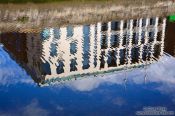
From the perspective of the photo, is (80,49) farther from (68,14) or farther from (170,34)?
(170,34)

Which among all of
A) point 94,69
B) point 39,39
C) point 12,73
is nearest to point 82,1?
point 39,39

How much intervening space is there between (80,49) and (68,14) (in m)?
11.4

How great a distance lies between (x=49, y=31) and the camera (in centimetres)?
4112

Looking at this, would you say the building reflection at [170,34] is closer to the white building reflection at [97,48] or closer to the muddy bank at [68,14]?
the white building reflection at [97,48]

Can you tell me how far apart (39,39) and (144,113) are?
19990mm

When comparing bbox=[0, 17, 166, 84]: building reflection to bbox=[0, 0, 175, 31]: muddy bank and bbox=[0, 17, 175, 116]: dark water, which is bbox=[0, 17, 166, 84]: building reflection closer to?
bbox=[0, 17, 175, 116]: dark water

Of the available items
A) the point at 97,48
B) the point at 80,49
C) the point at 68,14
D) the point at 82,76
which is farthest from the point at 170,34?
the point at 82,76

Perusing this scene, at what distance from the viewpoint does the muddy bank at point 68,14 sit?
140ft

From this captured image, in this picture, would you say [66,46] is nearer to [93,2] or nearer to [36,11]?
[36,11]

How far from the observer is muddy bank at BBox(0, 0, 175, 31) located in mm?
42719

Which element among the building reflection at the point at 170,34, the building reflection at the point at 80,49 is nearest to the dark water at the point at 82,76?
the building reflection at the point at 80,49

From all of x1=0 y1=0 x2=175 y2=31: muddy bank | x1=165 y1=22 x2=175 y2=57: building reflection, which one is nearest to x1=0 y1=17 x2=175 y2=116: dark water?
x1=0 y1=0 x2=175 y2=31: muddy bank

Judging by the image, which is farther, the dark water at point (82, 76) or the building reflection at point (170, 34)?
the building reflection at point (170, 34)

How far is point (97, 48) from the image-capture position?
3659 centimetres
